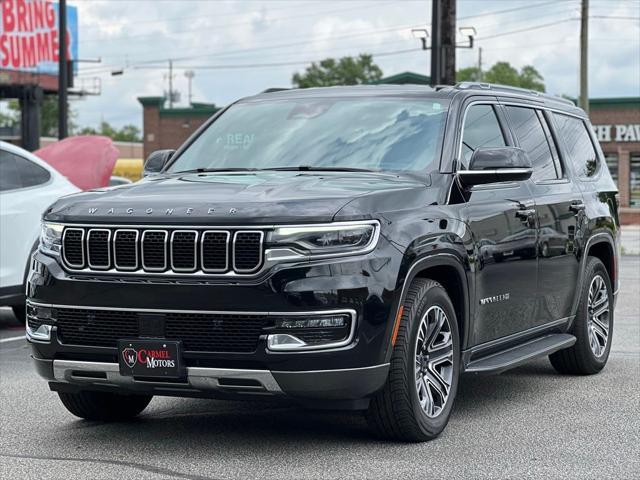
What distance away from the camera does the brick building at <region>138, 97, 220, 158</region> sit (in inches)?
2702

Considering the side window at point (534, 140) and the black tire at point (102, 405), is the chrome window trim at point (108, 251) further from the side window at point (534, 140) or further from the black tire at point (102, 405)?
the side window at point (534, 140)

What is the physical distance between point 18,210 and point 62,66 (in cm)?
1855

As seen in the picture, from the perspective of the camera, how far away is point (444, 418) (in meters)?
6.40

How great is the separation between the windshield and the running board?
115cm

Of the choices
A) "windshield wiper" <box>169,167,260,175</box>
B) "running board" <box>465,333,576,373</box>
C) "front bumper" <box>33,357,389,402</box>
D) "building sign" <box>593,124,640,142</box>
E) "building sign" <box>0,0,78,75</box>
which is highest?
"building sign" <box>0,0,78,75</box>

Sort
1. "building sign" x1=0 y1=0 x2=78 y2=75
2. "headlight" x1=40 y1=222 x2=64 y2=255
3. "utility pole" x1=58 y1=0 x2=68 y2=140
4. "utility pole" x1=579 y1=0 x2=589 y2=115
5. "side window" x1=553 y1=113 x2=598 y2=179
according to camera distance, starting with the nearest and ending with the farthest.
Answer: "headlight" x1=40 y1=222 x2=64 y2=255, "side window" x1=553 y1=113 x2=598 y2=179, "utility pole" x1=58 y1=0 x2=68 y2=140, "utility pole" x1=579 y1=0 x2=589 y2=115, "building sign" x1=0 y1=0 x2=78 y2=75

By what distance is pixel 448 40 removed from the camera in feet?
78.6

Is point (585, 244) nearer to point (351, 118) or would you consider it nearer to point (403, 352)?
point (351, 118)

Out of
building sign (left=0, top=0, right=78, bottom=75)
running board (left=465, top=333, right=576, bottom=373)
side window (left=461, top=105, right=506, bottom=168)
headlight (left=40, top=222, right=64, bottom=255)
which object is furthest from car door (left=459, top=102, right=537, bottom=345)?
building sign (left=0, top=0, right=78, bottom=75)

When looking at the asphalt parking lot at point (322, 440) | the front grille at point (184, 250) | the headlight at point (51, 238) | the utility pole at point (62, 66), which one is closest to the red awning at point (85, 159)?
the asphalt parking lot at point (322, 440)

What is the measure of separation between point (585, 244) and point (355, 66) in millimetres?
127056

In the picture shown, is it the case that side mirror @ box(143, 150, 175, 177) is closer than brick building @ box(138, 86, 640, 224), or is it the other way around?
side mirror @ box(143, 150, 175, 177)

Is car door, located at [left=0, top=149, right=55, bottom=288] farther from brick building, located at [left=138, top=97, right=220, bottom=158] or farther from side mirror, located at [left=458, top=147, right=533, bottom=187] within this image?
brick building, located at [left=138, top=97, right=220, bottom=158]

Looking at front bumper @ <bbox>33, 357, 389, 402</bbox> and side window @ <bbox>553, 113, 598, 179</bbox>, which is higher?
side window @ <bbox>553, 113, 598, 179</bbox>
